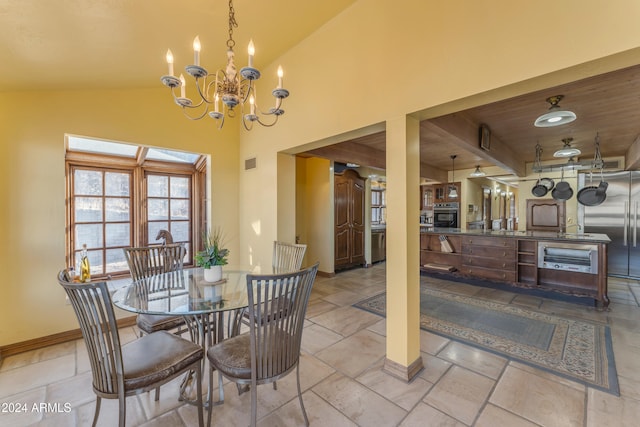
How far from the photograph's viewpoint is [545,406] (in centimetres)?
180

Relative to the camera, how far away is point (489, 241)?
175 inches

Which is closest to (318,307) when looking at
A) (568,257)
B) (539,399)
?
(539,399)

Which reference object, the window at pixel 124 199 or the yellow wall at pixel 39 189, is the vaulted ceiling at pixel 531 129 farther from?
the yellow wall at pixel 39 189

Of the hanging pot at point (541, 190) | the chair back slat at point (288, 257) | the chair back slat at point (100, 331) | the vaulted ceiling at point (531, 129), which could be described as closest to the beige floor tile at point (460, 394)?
the chair back slat at point (288, 257)

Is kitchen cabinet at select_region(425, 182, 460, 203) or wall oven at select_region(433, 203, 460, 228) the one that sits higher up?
kitchen cabinet at select_region(425, 182, 460, 203)

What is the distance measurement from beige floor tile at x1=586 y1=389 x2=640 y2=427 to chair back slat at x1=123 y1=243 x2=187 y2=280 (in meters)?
3.48

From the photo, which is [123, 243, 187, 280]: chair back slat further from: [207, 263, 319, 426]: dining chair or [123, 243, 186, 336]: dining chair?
[207, 263, 319, 426]: dining chair

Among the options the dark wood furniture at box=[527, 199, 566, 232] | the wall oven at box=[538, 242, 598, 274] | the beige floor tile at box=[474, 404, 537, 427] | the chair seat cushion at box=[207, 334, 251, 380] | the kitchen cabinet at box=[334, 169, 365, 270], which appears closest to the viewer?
the chair seat cushion at box=[207, 334, 251, 380]

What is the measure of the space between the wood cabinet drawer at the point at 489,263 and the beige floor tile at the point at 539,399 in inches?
99.1

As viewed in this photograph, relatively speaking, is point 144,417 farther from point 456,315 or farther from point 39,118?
point 456,315

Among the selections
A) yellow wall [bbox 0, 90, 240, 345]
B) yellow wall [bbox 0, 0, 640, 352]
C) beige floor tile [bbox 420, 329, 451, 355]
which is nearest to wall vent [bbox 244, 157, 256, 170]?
yellow wall [bbox 0, 0, 640, 352]

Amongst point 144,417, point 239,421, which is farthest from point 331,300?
point 144,417

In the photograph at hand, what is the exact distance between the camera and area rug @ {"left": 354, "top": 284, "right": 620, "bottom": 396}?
87.3 inches

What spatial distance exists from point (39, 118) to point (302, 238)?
4.05 m
